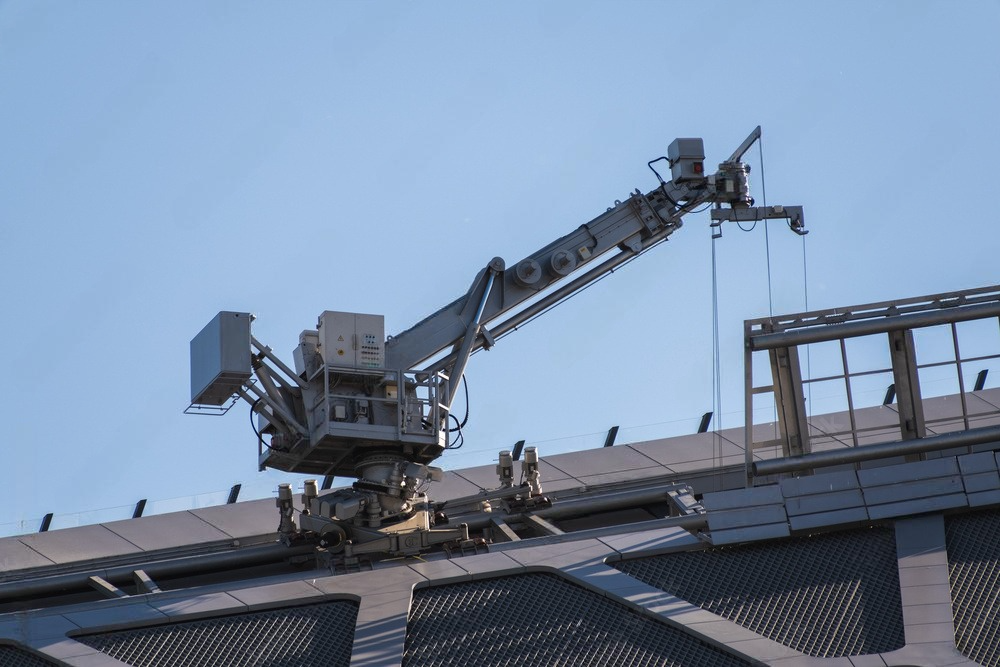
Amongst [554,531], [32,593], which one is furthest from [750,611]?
[32,593]

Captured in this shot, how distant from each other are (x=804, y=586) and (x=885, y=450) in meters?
4.00

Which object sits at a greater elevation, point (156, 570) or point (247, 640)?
point (156, 570)

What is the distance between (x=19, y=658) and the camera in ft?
71.3

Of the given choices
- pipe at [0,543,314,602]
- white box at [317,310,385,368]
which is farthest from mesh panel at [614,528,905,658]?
pipe at [0,543,314,602]

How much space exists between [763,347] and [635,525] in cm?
375

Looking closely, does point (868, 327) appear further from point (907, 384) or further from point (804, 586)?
point (804, 586)

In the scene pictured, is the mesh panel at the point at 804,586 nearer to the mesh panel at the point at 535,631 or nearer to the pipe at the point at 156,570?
the mesh panel at the point at 535,631

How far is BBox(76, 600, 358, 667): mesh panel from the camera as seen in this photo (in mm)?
21656

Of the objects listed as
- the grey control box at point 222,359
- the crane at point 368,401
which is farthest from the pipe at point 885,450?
the grey control box at point 222,359

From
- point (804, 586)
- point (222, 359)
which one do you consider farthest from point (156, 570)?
point (804, 586)

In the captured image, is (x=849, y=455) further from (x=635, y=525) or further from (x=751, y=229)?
(x=751, y=229)

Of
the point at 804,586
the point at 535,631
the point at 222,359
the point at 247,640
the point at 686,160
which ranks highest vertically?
the point at 686,160

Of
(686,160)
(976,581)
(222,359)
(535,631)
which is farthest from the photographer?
(686,160)

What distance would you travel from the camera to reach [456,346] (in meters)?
27.6
